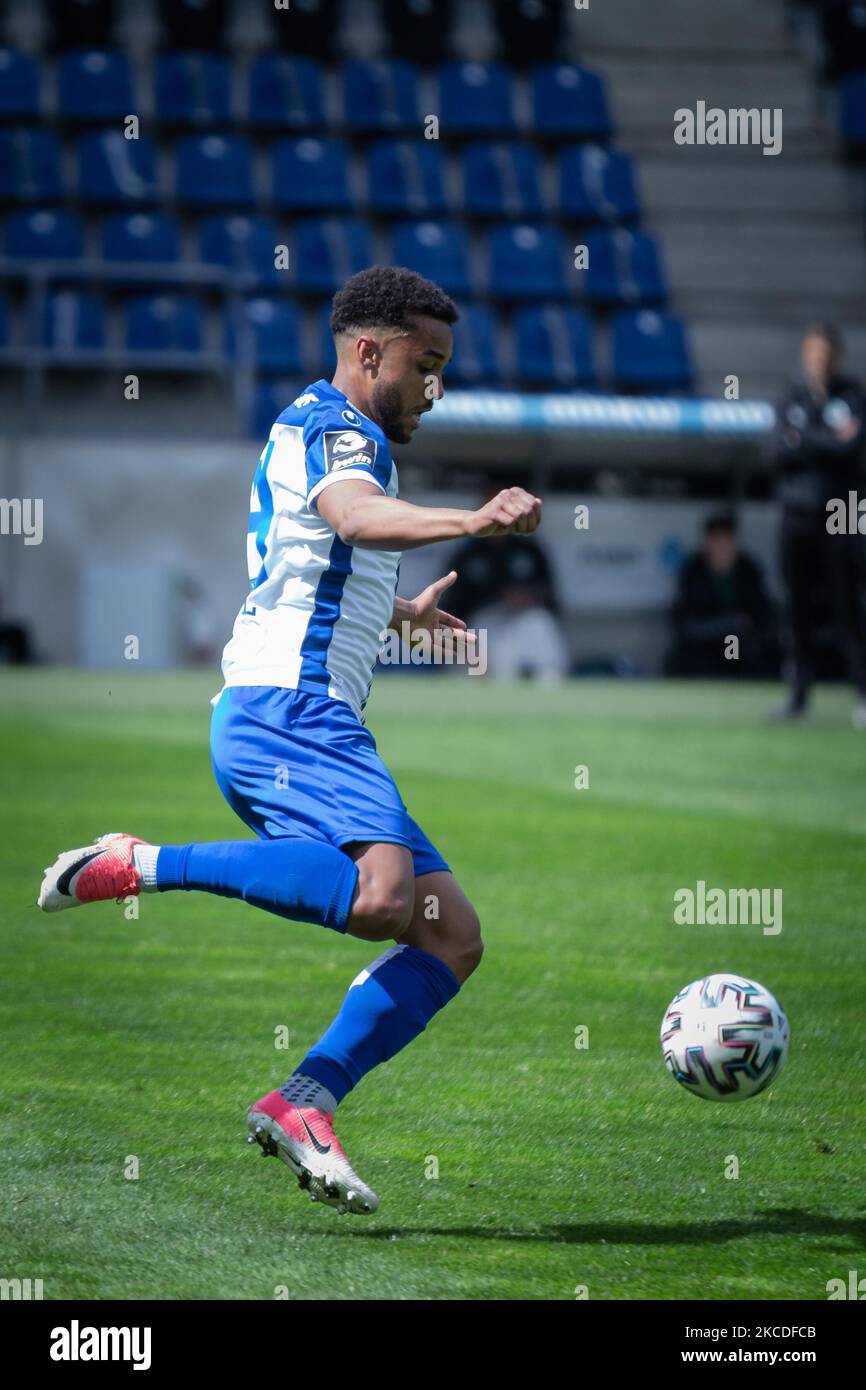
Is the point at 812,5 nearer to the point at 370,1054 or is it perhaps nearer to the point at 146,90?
the point at 146,90

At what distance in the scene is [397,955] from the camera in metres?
4.25

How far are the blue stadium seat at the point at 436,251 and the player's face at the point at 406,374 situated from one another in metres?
19.4

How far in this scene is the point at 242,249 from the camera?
22859mm

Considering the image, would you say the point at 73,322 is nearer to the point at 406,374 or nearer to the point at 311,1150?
the point at 406,374

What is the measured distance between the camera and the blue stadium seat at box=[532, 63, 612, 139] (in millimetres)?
25609

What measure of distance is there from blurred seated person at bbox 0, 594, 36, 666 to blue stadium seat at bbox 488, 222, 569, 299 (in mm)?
7688

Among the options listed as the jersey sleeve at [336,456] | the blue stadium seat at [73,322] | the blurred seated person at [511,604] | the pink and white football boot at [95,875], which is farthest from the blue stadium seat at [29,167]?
the jersey sleeve at [336,456]

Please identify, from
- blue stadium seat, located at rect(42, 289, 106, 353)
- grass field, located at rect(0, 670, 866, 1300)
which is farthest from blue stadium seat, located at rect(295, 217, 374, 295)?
grass field, located at rect(0, 670, 866, 1300)

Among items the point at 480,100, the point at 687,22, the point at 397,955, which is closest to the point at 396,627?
the point at 397,955

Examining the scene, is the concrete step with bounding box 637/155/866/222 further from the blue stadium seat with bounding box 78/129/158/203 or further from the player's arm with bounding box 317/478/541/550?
the player's arm with bounding box 317/478/541/550

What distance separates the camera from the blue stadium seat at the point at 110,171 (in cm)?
2289

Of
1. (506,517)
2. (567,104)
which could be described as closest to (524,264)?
(567,104)

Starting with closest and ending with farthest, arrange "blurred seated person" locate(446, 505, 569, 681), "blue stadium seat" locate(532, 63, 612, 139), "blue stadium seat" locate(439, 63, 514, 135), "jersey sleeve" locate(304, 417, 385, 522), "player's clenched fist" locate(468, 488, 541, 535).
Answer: "player's clenched fist" locate(468, 488, 541, 535)
"jersey sleeve" locate(304, 417, 385, 522)
"blurred seated person" locate(446, 505, 569, 681)
"blue stadium seat" locate(439, 63, 514, 135)
"blue stadium seat" locate(532, 63, 612, 139)

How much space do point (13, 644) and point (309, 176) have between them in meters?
7.67
